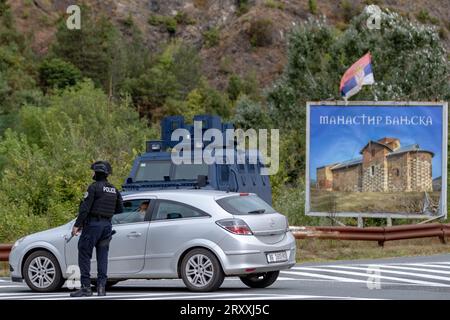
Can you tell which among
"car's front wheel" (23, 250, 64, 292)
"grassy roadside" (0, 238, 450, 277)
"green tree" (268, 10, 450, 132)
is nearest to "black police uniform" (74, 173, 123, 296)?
"car's front wheel" (23, 250, 64, 292)

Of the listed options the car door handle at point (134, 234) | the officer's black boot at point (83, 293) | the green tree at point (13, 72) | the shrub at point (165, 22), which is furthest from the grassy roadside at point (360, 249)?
the shrub at point (165, 22)

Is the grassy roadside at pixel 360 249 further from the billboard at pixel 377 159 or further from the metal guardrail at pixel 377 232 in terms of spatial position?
the billboard at pixel 377 159

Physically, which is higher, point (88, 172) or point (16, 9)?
point (16, 9)

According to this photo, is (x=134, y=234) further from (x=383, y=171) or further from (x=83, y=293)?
(x=383, y=171)

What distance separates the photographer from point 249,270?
14.3 m

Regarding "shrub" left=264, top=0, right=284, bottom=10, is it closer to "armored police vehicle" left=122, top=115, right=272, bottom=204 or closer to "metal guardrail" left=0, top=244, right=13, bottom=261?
"armored police vehicle" left=122, top=115, right=272, bottom=204

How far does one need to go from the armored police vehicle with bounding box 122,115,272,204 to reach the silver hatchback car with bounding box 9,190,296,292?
447cm

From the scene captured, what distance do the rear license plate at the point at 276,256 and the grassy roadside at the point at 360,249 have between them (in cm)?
790

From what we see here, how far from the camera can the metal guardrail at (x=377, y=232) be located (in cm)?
2416

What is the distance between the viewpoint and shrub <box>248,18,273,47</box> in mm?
104938

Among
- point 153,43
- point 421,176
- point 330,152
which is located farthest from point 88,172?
point 153,43

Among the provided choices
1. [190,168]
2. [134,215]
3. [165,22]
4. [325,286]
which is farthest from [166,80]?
[134,215]

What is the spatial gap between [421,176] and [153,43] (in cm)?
8646
